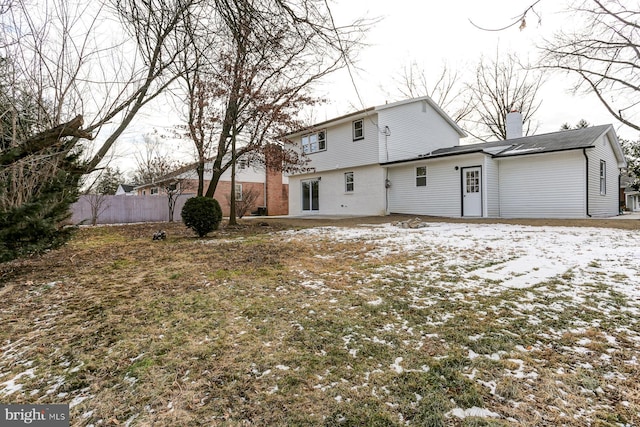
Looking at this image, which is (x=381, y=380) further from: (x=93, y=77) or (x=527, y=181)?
(x=527, y=181)

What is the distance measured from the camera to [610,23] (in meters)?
11.5

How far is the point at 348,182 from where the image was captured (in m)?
17.2

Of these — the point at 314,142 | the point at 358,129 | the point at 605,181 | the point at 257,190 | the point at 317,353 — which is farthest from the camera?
the point at 257,190

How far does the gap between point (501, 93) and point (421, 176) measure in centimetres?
1567

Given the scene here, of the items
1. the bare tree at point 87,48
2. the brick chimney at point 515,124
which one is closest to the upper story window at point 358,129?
the brick chimney at point 515,124

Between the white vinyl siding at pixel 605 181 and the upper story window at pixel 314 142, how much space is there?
1173 centimetres

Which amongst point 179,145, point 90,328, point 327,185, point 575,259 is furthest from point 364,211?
point 90,328

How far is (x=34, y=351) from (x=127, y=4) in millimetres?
3406

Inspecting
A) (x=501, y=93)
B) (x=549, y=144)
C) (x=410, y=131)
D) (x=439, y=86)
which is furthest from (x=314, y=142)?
(x=501, y=93)

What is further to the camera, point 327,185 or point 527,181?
point 327,185

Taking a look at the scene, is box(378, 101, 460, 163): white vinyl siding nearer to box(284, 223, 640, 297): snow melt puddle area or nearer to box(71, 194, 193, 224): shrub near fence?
box(284, 223, 640, 297): snow melt puddle area

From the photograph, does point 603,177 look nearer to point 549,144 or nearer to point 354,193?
point 549,144

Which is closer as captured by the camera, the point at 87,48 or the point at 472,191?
the point at 87,48

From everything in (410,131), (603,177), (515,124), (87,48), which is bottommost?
(603,177)
